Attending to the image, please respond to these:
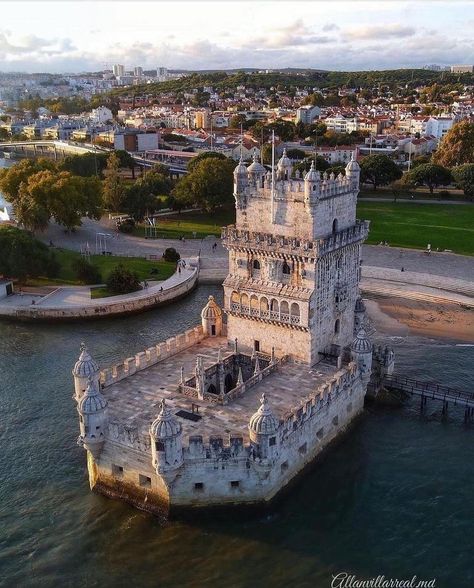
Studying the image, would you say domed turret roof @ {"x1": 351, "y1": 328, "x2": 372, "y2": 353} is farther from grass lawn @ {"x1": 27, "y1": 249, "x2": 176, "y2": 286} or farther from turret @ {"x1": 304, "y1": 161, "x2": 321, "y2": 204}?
grass lawn @ {"x1": 27, "y1": 249, "x2": 176, "y2": 286}

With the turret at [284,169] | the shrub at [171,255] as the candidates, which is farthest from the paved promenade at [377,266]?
the turret at [284,169]

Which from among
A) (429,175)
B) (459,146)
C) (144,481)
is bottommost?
(144,481)

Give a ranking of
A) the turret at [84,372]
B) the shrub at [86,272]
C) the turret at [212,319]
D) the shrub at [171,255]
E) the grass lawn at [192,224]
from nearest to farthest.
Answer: the turret at [84,372] → the turret at [212,319] → the shrub at [86,272] → the shrub at [171,255] → the grass lawn at [192,224]

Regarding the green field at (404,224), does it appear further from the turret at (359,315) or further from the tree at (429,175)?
the turret at (359,315)

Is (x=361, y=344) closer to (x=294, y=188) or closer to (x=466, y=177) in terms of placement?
(x=294, y=188)

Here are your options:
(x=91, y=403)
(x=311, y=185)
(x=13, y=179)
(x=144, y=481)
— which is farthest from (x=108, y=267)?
(x=144, y=481)

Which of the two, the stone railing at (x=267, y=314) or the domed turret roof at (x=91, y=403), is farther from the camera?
the stone railing at (x=267, y=314)

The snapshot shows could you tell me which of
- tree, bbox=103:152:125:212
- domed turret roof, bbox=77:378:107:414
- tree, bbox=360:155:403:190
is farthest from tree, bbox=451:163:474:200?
domed turret roof, bbox=77:378:107:414
